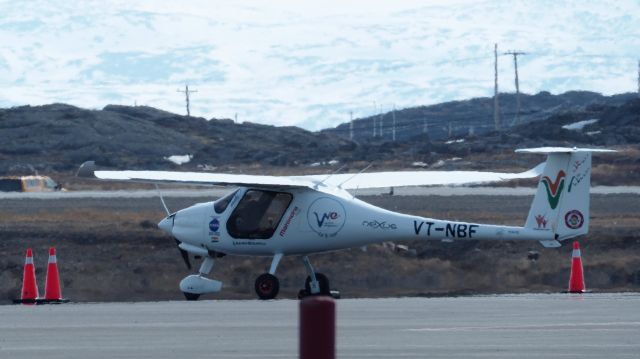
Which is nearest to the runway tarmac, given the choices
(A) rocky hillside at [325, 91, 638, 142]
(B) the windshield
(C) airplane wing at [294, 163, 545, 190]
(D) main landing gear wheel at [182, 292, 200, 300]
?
(D) main landing gear wheel at [182, 292, 200, 300]

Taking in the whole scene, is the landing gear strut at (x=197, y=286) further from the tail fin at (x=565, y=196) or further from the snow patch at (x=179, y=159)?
the snow patch at (x=179, y=159)

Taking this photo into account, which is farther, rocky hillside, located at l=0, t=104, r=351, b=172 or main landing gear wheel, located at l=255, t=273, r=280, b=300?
rocky hillside, located at l=0, t=104, r=351, b=172

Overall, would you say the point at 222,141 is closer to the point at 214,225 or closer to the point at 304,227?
the point at 214,225

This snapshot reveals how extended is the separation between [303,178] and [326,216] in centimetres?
161

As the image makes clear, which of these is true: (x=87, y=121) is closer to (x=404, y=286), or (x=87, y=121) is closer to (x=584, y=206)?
(x=404, y=286)

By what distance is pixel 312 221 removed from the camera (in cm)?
2111

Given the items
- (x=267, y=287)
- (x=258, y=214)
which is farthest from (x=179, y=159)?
(x=267, y=287)

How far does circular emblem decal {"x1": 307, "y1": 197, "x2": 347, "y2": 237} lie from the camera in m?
21.0

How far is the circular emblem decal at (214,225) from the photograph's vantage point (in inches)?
853

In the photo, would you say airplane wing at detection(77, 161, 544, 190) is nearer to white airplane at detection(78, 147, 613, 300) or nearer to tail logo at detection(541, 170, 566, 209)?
white airplane at detection(78, 147, 613, 300)

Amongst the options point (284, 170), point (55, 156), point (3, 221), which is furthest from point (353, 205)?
point (55, 156)

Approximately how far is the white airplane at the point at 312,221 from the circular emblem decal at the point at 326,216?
0.01 meters

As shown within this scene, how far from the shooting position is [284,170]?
257 ft

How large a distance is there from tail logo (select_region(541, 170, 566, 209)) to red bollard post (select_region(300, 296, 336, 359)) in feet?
42.5
